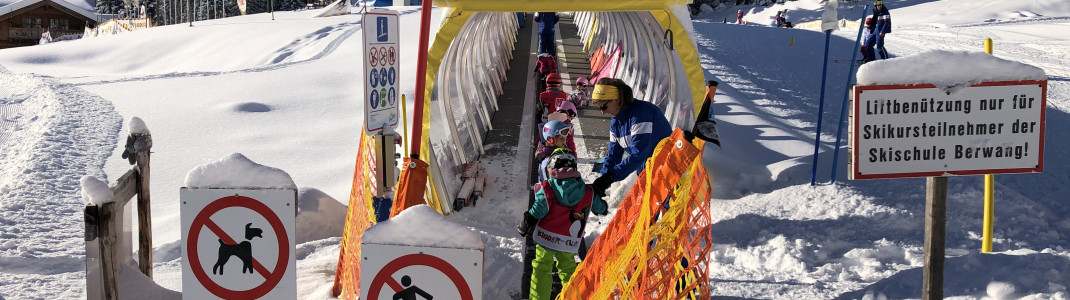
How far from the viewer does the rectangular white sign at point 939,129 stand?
12.6 ft

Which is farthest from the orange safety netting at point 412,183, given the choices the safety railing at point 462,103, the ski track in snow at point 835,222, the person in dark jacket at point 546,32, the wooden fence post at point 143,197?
the person in dark jacket at point 546,32

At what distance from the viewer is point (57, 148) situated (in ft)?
45.9

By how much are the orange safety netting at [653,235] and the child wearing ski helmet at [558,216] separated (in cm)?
91

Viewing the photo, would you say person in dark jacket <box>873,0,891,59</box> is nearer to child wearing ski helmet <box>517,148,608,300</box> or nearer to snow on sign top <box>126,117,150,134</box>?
child wearing ski helmet <box>517,148,608,300</box>

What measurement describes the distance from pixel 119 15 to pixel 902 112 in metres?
91.6

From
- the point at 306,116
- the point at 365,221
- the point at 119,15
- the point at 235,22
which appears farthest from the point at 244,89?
the point at 119,15

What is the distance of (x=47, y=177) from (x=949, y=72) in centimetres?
1132

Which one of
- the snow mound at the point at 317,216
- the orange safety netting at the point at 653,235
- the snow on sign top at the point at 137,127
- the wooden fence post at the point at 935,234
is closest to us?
the wooden fence post at the point at 935,234

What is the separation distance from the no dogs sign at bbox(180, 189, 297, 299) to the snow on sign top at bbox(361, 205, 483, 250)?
16.9 inches

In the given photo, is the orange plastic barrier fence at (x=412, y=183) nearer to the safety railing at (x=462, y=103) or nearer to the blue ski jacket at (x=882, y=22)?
the safety railing at (x=462, y=103)

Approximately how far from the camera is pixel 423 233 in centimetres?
327

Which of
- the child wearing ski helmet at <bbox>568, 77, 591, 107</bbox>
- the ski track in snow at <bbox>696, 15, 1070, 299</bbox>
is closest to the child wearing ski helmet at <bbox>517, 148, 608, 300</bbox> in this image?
the ski track in snow at <bbox>696, 15, 1070, 299</bbox>

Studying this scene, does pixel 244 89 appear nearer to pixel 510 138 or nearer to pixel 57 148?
pixel 57 148

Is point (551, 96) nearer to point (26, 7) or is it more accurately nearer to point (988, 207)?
point (988, 207)
